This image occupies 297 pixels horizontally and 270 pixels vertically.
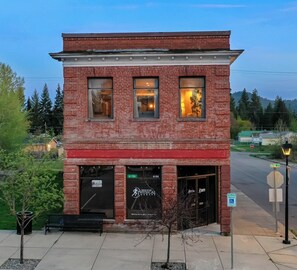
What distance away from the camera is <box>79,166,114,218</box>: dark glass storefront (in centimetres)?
1769

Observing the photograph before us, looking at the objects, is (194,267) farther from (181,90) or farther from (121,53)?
(121,53)

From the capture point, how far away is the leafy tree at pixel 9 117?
128 feet

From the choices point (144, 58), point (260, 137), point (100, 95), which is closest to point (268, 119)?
point (260, 137)

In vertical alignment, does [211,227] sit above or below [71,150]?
below

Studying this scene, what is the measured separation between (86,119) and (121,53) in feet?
10.5

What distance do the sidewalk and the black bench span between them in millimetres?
262

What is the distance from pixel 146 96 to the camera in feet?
57.4

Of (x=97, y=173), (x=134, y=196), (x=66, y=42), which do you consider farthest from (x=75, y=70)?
(x=134, y=196)

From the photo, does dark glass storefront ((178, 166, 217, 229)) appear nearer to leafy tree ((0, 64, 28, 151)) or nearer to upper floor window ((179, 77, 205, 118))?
upper floor window ((179, 77, 205, 118))

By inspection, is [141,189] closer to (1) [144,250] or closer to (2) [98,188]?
(2) [98,188]

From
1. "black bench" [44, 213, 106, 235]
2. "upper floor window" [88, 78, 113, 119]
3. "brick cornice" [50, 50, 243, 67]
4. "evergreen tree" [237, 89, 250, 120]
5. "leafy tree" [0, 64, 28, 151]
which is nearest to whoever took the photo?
"black bench" [44, 213, 106, 235]

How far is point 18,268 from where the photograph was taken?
12.5 m

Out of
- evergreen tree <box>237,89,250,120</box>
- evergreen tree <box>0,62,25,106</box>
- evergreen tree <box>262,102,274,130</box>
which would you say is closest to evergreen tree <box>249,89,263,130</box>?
evergreen tree <box>237,89,250,120</box>

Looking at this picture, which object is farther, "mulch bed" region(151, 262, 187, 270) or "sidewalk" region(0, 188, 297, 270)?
"sidewalk" region(0, 188, 297, 270)
